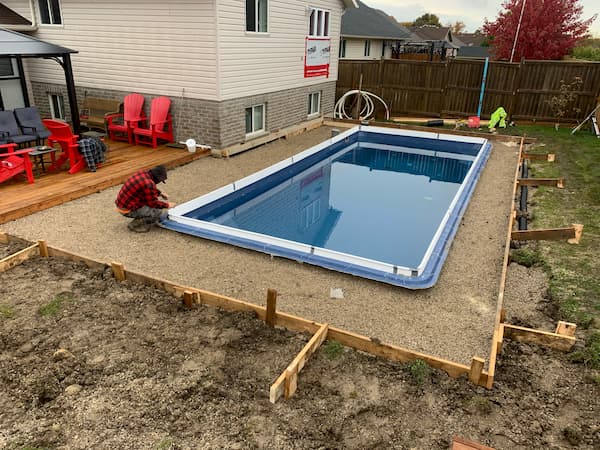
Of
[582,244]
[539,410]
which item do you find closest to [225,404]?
[539,410]

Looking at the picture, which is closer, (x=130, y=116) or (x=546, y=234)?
(x=546, y=234)

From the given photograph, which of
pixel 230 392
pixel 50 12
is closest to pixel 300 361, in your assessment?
pixel 230 392

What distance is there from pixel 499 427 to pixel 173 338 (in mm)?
3323

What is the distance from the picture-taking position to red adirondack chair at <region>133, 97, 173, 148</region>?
462 inches

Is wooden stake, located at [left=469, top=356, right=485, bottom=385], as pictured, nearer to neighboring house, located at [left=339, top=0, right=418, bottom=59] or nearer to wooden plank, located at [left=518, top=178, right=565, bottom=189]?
wooden plank, located at [left=518, top=178, right=565, bottom=189]

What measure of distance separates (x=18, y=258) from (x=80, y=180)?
3.43m

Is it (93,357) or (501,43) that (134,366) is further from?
(501,43)

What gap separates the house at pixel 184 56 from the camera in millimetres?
10945

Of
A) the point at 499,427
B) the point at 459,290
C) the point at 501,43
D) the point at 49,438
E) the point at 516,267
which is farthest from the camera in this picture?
the point at 501,43

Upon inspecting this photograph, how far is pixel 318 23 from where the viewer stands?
1555cm

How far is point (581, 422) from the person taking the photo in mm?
3885

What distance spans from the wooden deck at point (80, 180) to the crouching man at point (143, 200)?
1881mm

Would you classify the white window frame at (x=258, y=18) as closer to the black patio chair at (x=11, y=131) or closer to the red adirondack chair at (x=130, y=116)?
the red adirondack chair at (x=130, y=116)

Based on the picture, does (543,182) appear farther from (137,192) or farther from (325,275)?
(137,192)
